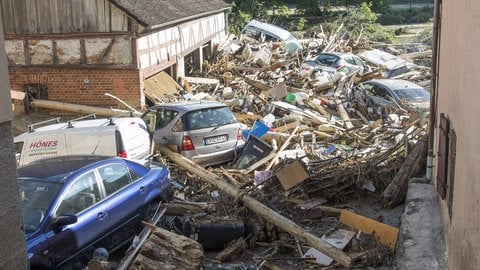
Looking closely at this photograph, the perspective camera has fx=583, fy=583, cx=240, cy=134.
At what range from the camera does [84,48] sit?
18688 millimetres

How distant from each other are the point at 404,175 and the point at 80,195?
577 centimetres

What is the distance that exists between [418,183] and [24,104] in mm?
14015

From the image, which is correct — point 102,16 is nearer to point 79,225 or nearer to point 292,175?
point 292,175

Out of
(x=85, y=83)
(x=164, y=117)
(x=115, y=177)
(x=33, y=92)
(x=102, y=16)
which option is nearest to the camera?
(x=115, y=177)

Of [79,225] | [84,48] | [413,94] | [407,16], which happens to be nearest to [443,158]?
[79,225]

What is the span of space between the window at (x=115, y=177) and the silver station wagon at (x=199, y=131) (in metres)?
3.93

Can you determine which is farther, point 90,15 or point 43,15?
point 43,15

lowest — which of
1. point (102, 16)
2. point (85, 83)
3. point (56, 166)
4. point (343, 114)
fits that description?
point (343, 114)

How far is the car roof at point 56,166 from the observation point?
855cm

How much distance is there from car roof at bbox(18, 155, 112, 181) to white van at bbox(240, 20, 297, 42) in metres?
23.5

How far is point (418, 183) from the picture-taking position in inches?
407

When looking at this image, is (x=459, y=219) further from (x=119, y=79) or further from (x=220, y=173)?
(x=119, y=79)

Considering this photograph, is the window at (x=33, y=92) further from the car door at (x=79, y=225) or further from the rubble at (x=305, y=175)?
the car door at (x=79, y=225)

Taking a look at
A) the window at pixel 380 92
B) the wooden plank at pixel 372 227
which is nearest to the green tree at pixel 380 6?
the window at pixel 380 92
